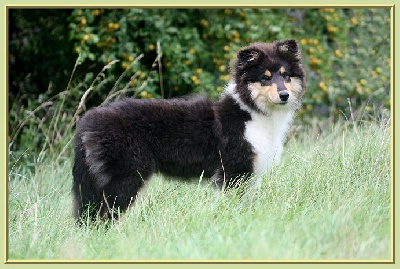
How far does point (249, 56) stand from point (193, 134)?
3.05 ft

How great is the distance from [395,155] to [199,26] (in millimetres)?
5101

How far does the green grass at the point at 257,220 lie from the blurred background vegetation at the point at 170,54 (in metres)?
2.97

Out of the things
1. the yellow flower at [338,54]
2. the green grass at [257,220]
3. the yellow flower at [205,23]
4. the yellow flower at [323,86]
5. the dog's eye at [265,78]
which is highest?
the yellow flower at [205,23]

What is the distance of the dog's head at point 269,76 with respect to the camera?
6.36 metres

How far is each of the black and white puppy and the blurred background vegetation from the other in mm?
2758

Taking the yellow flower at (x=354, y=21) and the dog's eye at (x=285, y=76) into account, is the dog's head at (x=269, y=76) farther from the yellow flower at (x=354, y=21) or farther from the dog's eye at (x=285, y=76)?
the yellow flower at (x=354, y=21)

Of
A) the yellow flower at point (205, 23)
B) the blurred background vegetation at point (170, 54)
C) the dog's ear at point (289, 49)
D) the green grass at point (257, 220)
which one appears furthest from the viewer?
the yellow flower at point (205, 23)

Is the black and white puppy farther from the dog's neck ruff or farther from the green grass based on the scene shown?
the green grass

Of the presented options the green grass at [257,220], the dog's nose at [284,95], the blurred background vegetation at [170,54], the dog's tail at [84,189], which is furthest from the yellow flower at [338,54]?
the dog's tail at [84,189]

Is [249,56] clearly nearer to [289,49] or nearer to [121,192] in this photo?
[289,49]

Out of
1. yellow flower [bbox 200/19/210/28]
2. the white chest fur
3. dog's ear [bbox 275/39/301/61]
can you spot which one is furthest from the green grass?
yellow flower [bbox 200/19/210/28]

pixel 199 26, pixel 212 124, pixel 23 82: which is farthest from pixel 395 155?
pixel 23 82

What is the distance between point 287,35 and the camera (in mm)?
9859

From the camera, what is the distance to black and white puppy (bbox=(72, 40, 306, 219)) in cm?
601
